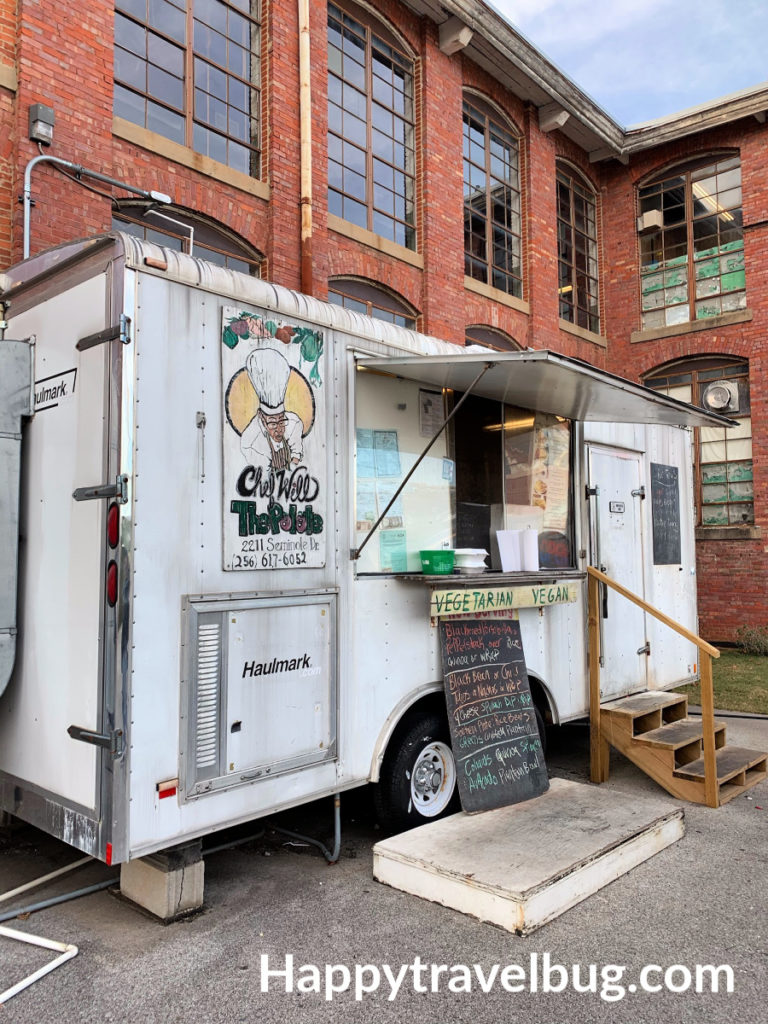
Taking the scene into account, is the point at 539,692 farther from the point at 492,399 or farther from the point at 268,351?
the point at 268,351

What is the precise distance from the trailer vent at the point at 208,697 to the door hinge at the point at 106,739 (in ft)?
1.29

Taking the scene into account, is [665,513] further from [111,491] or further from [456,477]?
[111,491]

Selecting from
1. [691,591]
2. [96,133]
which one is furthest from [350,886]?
[96,133]

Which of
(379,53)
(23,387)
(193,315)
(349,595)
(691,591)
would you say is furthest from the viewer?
(379,53)

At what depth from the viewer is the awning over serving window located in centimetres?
459

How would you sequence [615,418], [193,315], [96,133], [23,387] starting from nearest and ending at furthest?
1. [193,315]
2. [23,387]
3. [615,418]
4. [96,133]

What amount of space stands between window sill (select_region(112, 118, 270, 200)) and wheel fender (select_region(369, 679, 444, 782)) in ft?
20.7

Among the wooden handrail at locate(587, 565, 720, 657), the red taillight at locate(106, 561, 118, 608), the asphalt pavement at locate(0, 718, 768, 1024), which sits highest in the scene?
the red taillight at locate(106, 561, 118, 608)

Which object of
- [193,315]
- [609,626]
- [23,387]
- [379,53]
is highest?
[379,53]

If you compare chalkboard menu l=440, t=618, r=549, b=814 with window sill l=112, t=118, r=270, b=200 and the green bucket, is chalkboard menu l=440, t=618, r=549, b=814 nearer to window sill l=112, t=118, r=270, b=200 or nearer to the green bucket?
the green bucket

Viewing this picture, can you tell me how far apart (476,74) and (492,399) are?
9.67 meters

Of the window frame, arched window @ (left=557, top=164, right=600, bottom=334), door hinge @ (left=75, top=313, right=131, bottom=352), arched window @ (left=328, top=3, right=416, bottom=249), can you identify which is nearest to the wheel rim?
door hinge @ (left=75, top=313, right=131, bottom=352)

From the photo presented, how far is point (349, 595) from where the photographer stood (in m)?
4.54

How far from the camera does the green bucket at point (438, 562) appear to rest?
495cm
